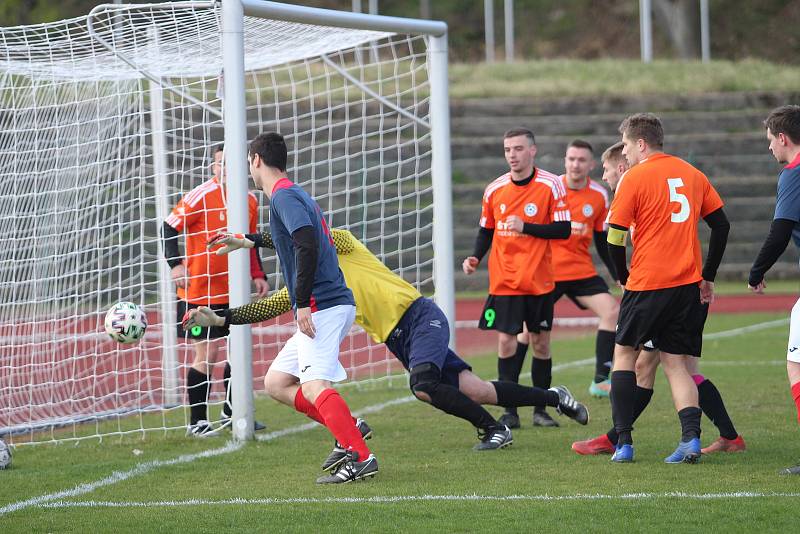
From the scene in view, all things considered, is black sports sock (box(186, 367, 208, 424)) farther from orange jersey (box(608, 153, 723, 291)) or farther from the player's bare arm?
the player's bare arm

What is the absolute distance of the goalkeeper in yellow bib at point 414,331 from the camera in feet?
22.3

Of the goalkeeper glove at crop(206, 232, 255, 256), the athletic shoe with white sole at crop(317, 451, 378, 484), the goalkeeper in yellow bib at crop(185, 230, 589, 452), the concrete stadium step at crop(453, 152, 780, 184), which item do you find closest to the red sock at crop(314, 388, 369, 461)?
the athletic shoe with white sole at crop(317, 451, 378, 484)

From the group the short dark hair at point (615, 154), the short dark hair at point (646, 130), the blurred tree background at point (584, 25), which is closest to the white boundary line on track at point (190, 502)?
the short dark hair at point (646, 130)

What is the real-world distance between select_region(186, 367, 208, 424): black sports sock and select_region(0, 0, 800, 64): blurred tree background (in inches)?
1242

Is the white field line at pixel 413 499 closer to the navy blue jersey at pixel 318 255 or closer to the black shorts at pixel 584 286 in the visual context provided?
the navy blue jersey at pixel 318 255

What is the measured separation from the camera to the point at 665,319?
6.46 meters

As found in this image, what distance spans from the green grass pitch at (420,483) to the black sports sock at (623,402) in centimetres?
19

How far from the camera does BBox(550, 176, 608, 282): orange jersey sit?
30.9 ft

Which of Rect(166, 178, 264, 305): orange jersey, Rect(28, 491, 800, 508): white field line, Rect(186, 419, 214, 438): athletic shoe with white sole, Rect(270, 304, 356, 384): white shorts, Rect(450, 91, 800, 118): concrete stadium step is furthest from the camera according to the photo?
Rect(450, 91, 800, 118): concrete stadium step

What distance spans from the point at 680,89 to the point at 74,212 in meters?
20.7

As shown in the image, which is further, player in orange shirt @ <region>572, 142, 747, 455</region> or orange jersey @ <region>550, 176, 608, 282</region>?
orange jersey @ <region>550, 176, 608, 282</region>

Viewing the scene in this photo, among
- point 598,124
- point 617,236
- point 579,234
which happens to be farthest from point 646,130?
point 598,124

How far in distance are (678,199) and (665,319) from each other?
0.68m

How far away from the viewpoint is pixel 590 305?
9.55 metres
